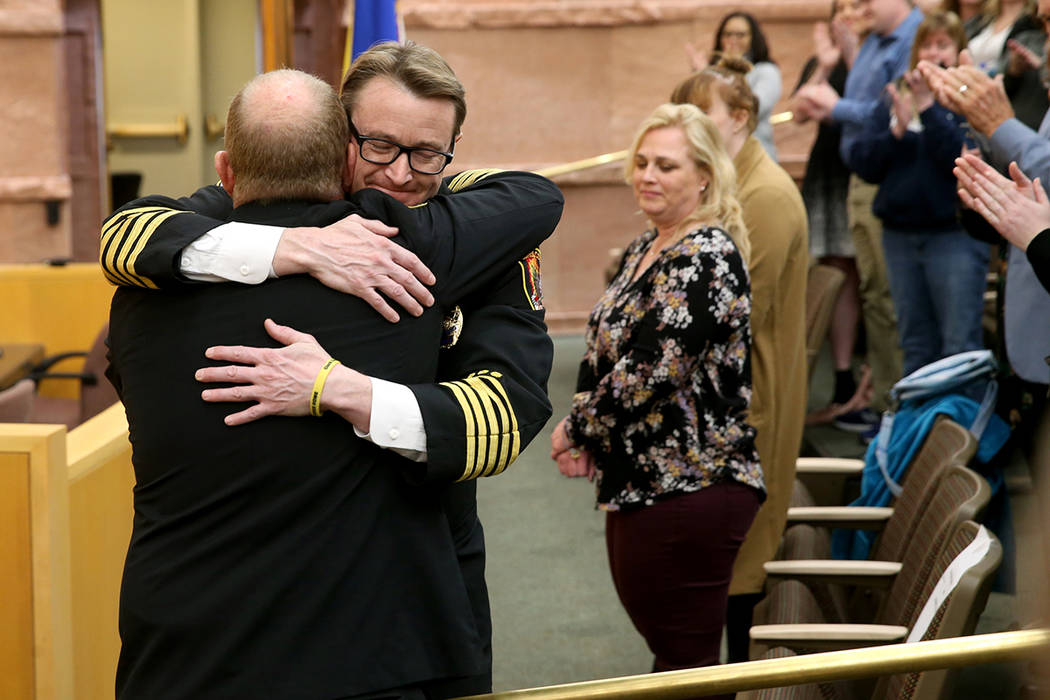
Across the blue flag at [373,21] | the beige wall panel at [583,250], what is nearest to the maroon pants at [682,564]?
the blue flag at [373,21]

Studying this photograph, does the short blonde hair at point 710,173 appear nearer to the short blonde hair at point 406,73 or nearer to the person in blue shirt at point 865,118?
the short blonde hair at point 406,73

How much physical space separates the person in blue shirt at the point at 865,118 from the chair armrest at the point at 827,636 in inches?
110

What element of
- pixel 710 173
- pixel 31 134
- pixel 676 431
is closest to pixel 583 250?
pixel 31 134

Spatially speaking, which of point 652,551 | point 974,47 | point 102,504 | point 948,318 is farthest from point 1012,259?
point 102,504

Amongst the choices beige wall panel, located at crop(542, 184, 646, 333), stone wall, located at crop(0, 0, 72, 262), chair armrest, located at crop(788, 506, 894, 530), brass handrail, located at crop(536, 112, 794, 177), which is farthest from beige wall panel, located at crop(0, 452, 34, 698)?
stone wall, located at crop(0, 0, 72, 262)

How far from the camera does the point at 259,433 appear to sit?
1301 mm

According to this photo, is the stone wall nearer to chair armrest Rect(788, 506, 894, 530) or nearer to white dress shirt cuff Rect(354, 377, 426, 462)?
chair armrest Rect(788, 506, 894, 530)

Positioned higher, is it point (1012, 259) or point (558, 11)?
point (558, 11)

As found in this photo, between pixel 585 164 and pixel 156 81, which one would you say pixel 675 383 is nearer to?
pixel 585 164

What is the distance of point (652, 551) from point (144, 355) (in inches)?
60.8

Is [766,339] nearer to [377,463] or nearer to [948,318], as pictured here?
[948,318]

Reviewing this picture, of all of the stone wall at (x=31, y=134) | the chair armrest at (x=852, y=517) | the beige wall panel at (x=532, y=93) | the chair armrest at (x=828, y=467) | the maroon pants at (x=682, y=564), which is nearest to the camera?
the maroon pants at (x=682, y=564)

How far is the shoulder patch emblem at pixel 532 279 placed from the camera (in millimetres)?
1522

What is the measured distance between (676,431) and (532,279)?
1.16 m
